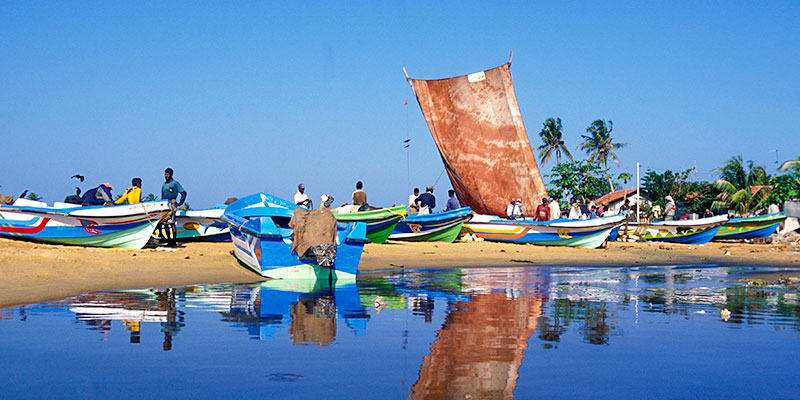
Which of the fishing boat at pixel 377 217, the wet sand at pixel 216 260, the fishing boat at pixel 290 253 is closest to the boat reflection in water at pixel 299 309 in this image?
the fishing boat at pixel 290 253

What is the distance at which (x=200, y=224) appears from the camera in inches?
692

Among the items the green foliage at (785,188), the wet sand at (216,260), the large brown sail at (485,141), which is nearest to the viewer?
the wet sand at (216,260)

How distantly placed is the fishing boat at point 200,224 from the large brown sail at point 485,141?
10064 mm

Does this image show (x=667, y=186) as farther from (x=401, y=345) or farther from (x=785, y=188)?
(x=401, y=345)

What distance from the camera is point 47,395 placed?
417 cm

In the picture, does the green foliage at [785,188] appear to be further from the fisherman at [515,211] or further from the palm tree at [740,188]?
the fisherman at [515,211]

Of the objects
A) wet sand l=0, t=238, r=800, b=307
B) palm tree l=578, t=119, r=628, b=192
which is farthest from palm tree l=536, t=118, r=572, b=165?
wet sand l=0, t=238, r=800, b=307

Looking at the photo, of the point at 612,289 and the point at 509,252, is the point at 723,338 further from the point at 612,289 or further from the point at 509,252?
the point at 509,252

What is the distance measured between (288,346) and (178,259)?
850 centimetres

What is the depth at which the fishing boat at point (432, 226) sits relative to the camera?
20.1 meters

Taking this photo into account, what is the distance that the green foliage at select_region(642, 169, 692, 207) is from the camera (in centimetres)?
4438

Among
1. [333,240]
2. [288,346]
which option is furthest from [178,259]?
[288,346]

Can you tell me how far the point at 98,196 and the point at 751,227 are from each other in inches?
867

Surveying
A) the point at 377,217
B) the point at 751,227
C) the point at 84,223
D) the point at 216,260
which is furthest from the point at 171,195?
the point at 751,227
